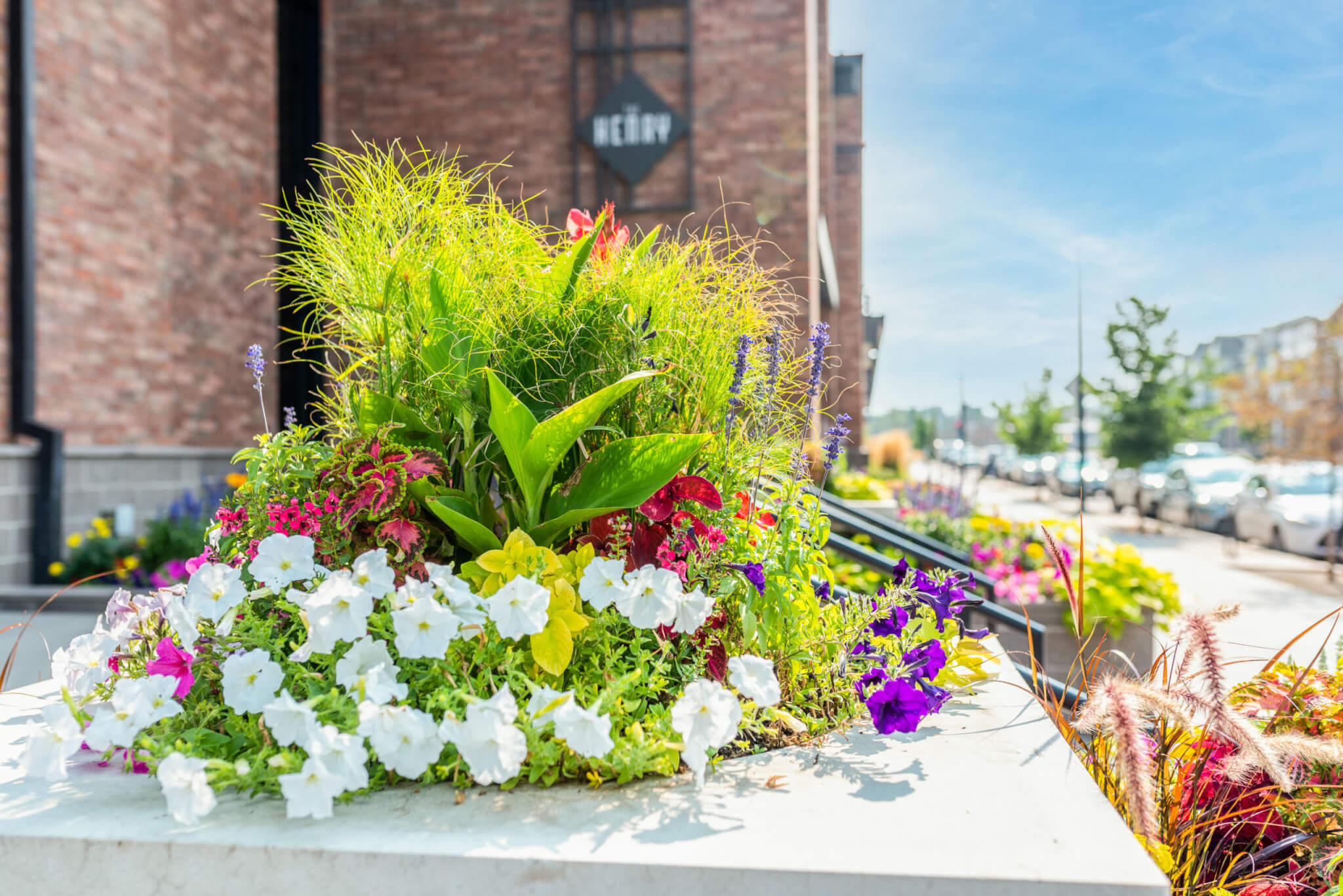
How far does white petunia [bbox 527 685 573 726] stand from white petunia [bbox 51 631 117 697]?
0.83m

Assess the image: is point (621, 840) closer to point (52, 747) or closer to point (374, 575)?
point (374, 575)

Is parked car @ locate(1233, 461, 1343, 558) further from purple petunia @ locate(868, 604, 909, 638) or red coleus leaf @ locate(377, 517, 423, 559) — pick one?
red coleus leaf @ locate(377, 517, 423, 559)

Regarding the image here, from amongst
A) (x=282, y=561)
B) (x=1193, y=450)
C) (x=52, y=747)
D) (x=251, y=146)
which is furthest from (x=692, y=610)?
(x=1193, y=450)

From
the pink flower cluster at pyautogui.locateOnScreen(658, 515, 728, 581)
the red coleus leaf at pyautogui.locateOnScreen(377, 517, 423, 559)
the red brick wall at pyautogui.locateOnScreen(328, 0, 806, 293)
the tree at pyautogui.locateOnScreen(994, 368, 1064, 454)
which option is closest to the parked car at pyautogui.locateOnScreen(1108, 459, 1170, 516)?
the tree at pyautogui.locateOnScreen(994, 368, 1064, 454)

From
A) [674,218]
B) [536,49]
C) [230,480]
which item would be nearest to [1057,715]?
[230,480]

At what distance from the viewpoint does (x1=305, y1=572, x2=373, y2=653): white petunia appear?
1.18 m

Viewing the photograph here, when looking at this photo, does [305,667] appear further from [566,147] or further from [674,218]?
[566,147]

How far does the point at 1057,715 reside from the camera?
1.52 metres

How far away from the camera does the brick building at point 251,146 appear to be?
5.65 meters

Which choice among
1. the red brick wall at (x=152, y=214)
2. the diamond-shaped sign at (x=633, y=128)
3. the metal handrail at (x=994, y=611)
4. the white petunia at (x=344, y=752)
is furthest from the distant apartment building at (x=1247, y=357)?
the white petunia at (x=344, y=752)

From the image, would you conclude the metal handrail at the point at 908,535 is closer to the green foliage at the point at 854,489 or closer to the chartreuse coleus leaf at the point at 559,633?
the green foliage at the point at 854,489

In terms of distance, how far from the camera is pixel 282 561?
1312 mm

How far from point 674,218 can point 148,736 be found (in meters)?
7.03

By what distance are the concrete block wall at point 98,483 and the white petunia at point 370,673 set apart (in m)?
5.49
